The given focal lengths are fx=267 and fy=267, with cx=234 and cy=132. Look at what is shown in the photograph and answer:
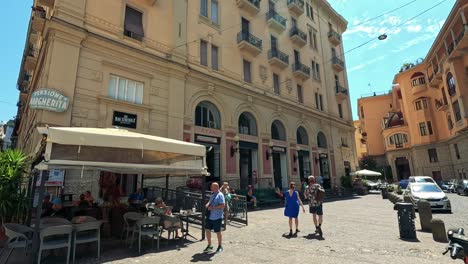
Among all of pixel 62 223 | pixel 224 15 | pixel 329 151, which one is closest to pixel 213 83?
pixel 224 15

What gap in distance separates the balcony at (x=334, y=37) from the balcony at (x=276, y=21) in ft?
36.0

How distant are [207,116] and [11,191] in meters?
11.5

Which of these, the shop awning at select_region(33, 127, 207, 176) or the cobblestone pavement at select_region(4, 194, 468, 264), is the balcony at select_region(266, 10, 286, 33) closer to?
the shop awning at select_region(33, 127, 207, 176)

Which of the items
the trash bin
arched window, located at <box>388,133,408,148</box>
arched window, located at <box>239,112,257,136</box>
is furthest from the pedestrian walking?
arched window, located at <box>388,133,408,148</box>

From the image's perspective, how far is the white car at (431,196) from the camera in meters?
13.0

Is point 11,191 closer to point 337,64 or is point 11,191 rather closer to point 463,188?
point 463,188

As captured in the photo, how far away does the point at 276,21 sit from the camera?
24.0m

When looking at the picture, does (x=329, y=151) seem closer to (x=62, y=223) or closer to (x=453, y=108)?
(x=453, y=108)

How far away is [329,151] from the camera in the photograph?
94.2 ft

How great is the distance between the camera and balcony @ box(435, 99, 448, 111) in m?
36.7

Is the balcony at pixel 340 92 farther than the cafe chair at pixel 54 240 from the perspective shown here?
Yes

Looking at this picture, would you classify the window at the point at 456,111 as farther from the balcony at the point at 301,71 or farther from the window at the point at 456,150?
the balcony at the point at 301,71

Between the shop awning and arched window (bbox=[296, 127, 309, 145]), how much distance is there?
1829 cm

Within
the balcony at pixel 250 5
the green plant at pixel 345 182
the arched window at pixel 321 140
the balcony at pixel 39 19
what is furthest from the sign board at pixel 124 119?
the green plant at pixel 345 182
